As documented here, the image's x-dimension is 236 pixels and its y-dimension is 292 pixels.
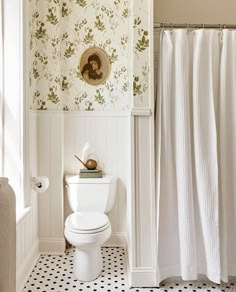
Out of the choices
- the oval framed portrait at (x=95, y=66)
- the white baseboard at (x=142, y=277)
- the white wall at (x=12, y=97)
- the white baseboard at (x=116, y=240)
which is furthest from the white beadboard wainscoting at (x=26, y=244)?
the oval framed portrait at (x=95, y=66)

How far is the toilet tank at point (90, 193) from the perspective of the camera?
254cm

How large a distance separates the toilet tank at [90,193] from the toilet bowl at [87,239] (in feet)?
0.80

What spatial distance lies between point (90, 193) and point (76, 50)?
4.50 feet

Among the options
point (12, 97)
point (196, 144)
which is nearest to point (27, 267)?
point (12, 97)

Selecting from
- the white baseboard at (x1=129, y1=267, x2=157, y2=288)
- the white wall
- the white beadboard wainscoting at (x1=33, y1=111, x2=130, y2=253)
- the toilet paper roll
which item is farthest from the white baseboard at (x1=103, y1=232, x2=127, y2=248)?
the white wall

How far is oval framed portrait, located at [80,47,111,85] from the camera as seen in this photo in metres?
2.80

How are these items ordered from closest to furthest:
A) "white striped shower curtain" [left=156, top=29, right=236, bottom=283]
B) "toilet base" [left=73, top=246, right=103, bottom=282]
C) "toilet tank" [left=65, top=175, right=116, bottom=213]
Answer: "white striped shower curtain" [left=156, top=29, right=236, bottom=283], "toilet base" [left=73, top=246, right=103, bottom=282], "toilet tank" [left=65, top=175, right=116, bottom=213]

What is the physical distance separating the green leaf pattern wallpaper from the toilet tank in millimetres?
717

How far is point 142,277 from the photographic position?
207 centimetres

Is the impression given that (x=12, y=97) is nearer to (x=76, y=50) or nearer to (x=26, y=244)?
(x=76, y=50)

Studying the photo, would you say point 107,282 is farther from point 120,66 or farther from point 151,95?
point 120,66

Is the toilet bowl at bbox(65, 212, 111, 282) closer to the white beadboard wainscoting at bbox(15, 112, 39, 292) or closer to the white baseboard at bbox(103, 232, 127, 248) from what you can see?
the white beadboard wainscoting at bbox(15, 112, 39, 292)

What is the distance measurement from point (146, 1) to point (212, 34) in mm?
510

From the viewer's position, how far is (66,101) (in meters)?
2.80
